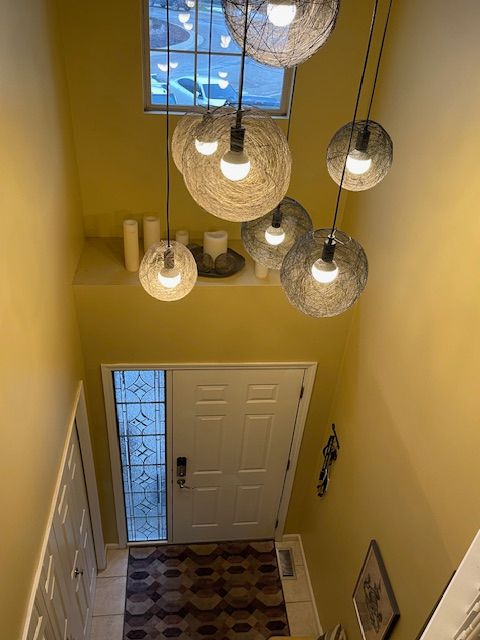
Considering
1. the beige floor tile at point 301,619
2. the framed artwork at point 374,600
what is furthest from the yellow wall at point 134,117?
the beige floor tile at point 301,619

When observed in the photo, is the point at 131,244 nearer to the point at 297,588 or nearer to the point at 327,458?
the point at 327,458

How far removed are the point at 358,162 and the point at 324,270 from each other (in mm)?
470

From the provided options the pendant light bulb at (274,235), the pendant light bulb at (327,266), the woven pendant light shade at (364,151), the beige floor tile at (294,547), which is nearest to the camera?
the pendant light bulb at (327,266)

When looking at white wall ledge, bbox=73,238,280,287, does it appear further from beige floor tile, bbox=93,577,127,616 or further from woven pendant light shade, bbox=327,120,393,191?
beige floor tile, bbox=93,577,127,616

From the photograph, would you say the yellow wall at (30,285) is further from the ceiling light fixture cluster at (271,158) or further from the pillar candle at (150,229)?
the ceiling light fixture cluster at (271,158)

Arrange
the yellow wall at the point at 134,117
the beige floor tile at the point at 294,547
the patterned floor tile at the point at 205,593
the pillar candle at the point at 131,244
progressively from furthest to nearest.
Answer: the beige floor tile at the point at 294,547 < the patterned floor tile at the point at 205,593 < the pillar candle at the point at 131,244 < the yellow wall at the point at 134,117

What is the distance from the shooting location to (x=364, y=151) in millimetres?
1948

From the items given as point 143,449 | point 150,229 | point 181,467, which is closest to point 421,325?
point 150,229

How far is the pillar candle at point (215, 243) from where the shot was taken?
3.69m

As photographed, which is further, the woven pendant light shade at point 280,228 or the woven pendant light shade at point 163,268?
the woven pendant light shade at point 163,268

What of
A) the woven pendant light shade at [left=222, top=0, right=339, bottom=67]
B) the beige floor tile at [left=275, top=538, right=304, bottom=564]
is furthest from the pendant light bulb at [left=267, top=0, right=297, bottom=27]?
the beige floor tile at [left=275, top=538, right=304, bottom=564]

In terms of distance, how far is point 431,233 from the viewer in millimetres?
2699

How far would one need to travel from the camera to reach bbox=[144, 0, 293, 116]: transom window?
10.8 ft

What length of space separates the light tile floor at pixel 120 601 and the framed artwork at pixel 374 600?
4.00 ft
